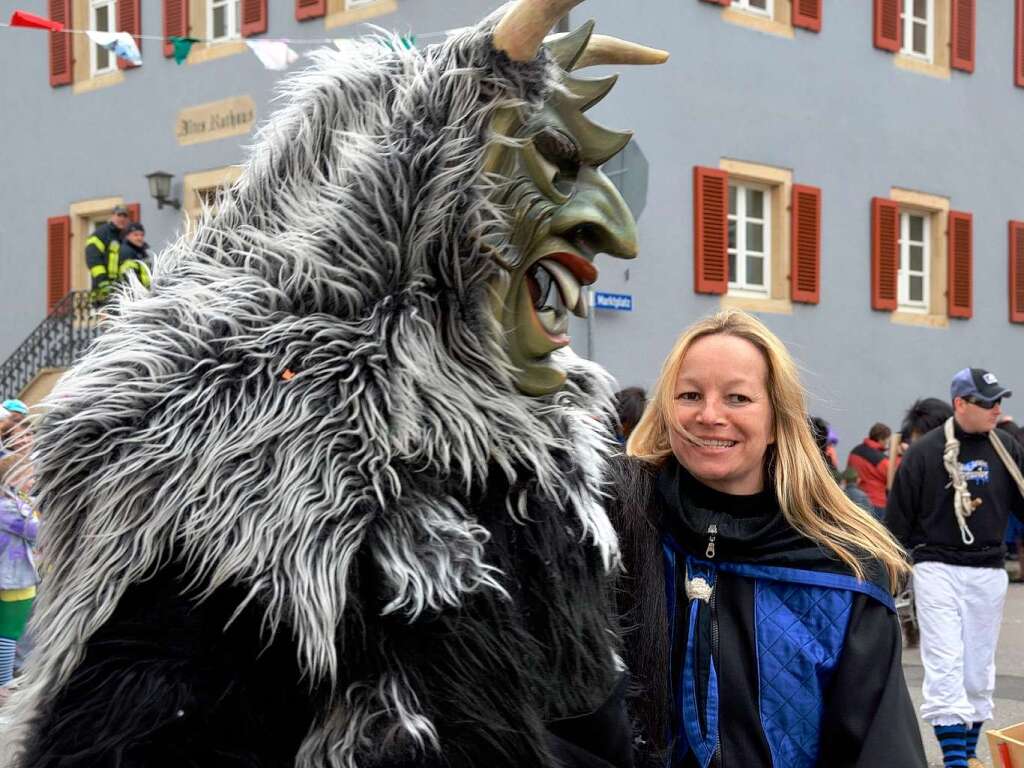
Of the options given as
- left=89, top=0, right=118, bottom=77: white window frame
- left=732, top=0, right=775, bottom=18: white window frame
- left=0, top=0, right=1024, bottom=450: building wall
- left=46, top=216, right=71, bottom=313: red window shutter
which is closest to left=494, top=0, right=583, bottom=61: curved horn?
left=0, top=0, right=1024, bottom=450: building wall

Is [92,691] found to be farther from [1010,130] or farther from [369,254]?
[1010,130]

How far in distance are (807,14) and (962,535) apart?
10.1 meters

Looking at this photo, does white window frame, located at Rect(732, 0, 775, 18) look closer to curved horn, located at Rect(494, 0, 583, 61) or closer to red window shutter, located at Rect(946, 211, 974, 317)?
red window shutter, located at Rect(946, 211, 974, 317)

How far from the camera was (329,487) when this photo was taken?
159cm

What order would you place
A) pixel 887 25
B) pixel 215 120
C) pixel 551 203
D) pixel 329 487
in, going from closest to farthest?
pixel 329 487
pixel 551 203
pixel 215 120
pixel 887 25

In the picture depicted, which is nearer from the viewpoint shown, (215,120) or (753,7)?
(753,7)

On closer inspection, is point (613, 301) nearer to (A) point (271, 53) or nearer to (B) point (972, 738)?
(A) point (271, 53)

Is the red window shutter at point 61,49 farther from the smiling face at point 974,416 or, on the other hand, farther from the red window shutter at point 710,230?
the smiling face at point 974,416

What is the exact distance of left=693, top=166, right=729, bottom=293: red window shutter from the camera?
14.1 meters

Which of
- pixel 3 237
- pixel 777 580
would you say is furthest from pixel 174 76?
pixel 777 580

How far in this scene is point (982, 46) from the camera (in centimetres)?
1750

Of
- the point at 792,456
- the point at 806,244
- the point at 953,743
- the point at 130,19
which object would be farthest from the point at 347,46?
the point at 130,19

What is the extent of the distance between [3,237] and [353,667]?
61.1 feet

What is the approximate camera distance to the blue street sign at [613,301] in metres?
12.6
